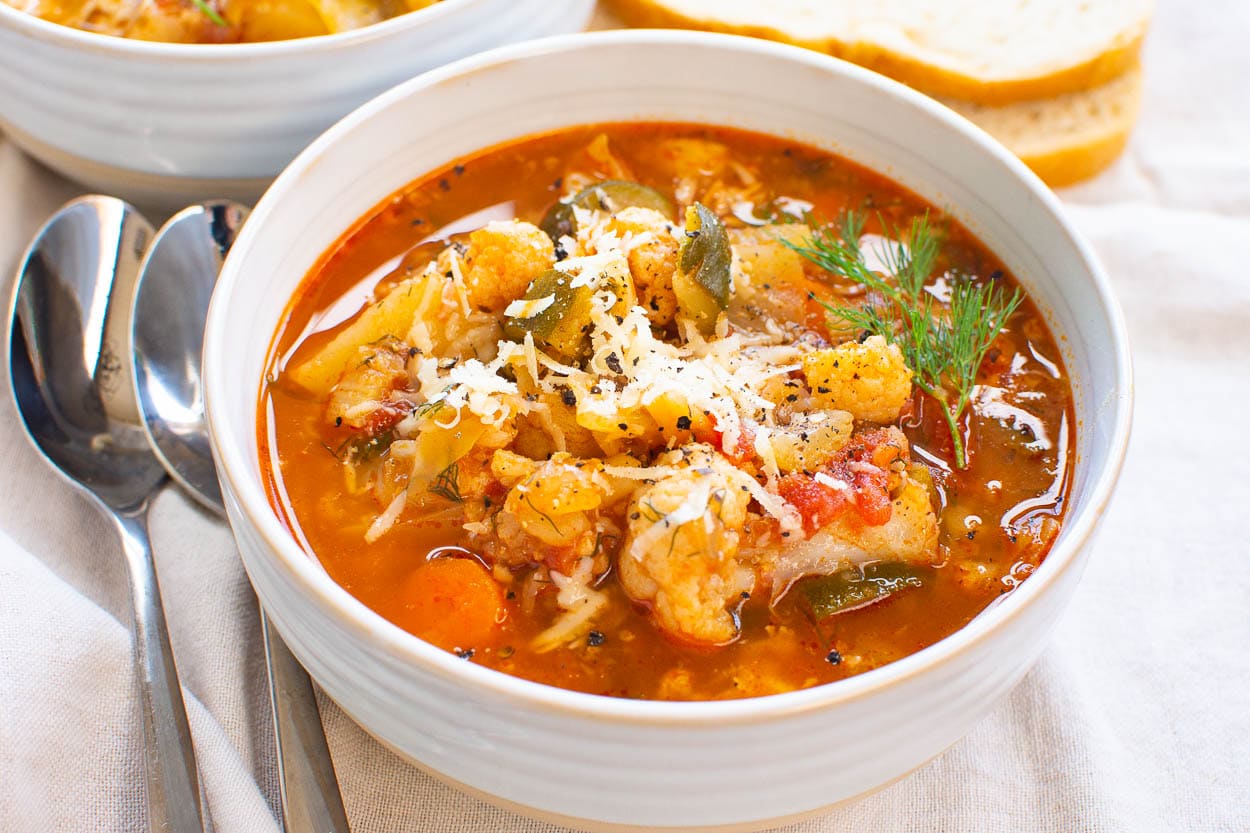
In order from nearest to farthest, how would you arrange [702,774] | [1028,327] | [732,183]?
1. [702,774]
2. [1028,327]
3. [732,183]

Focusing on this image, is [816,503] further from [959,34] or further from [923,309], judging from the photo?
[959,34]

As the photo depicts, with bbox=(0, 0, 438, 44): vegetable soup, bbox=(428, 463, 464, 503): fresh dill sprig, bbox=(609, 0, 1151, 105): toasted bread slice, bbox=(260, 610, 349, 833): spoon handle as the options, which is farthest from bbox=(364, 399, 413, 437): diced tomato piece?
bbox=(609, 0, 1151, 105): toasted bread slice

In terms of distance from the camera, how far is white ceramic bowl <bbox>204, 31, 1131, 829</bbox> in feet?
5.31

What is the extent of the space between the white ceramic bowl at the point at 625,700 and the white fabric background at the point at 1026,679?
37 centimetres

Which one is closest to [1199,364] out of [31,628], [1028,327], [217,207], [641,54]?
[1028,327]

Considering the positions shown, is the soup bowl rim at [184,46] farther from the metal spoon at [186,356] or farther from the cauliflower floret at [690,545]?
the cauliflower floret at [690,545]

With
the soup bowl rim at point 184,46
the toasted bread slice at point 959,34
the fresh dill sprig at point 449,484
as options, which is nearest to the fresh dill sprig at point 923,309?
the fresh dill sprig at point 449,484

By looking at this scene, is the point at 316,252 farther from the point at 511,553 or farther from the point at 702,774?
the point at 702,774

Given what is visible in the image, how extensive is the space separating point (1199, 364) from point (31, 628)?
272cm

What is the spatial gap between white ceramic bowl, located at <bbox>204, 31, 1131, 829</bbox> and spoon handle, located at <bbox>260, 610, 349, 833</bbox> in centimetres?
19

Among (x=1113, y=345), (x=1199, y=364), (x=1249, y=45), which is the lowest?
(x=1199, y=364)

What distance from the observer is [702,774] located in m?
1.65

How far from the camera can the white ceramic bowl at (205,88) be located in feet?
8.54

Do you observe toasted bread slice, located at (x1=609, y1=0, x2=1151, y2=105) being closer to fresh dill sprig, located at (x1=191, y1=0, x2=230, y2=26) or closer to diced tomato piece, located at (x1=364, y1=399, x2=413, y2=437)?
fresh dill sprig, located at (x1=191, y1=0, x2=230, y2=26)
